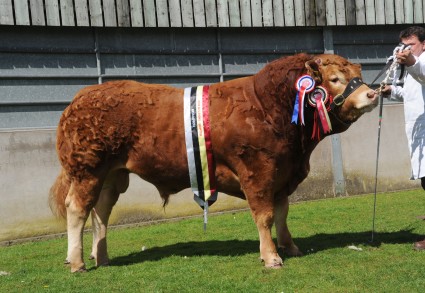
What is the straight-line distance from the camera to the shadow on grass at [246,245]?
6.72 m

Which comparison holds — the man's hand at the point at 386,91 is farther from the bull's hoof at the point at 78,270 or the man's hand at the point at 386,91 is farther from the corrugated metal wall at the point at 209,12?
the corrugated metal wall at the point at 209,12

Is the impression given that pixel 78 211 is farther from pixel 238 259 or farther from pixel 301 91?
pixel 301 91

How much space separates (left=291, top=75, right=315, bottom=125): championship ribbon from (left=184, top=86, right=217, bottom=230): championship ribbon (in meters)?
0.88

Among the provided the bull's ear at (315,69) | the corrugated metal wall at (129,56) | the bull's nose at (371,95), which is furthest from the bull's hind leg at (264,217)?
the corrugated metal wall at (129,56)

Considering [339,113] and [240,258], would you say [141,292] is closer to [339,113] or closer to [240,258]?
[240,258]

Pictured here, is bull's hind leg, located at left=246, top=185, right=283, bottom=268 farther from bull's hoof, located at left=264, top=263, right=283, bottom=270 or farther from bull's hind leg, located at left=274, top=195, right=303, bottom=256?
bull's hind leg, located at left=274, top=195, right=303, bottom=256

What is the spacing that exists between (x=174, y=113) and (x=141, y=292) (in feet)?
6.32

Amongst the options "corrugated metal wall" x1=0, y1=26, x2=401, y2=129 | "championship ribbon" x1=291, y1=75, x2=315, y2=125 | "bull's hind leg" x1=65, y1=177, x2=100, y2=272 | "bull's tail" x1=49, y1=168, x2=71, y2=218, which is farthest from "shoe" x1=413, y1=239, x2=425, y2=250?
"corrugated metal wall" x1=0, y1=26, x2=401, y2=129

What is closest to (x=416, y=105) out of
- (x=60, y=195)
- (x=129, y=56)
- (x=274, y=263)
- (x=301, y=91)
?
(x=301, y=91)

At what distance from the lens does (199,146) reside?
6.09 metres

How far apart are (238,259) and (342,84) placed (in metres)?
2.09

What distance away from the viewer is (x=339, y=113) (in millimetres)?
6020

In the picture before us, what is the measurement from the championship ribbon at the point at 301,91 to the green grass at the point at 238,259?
144 cm

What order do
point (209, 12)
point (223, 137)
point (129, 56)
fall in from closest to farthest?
point (223, 137), point (129, 56), point (209, 12)
